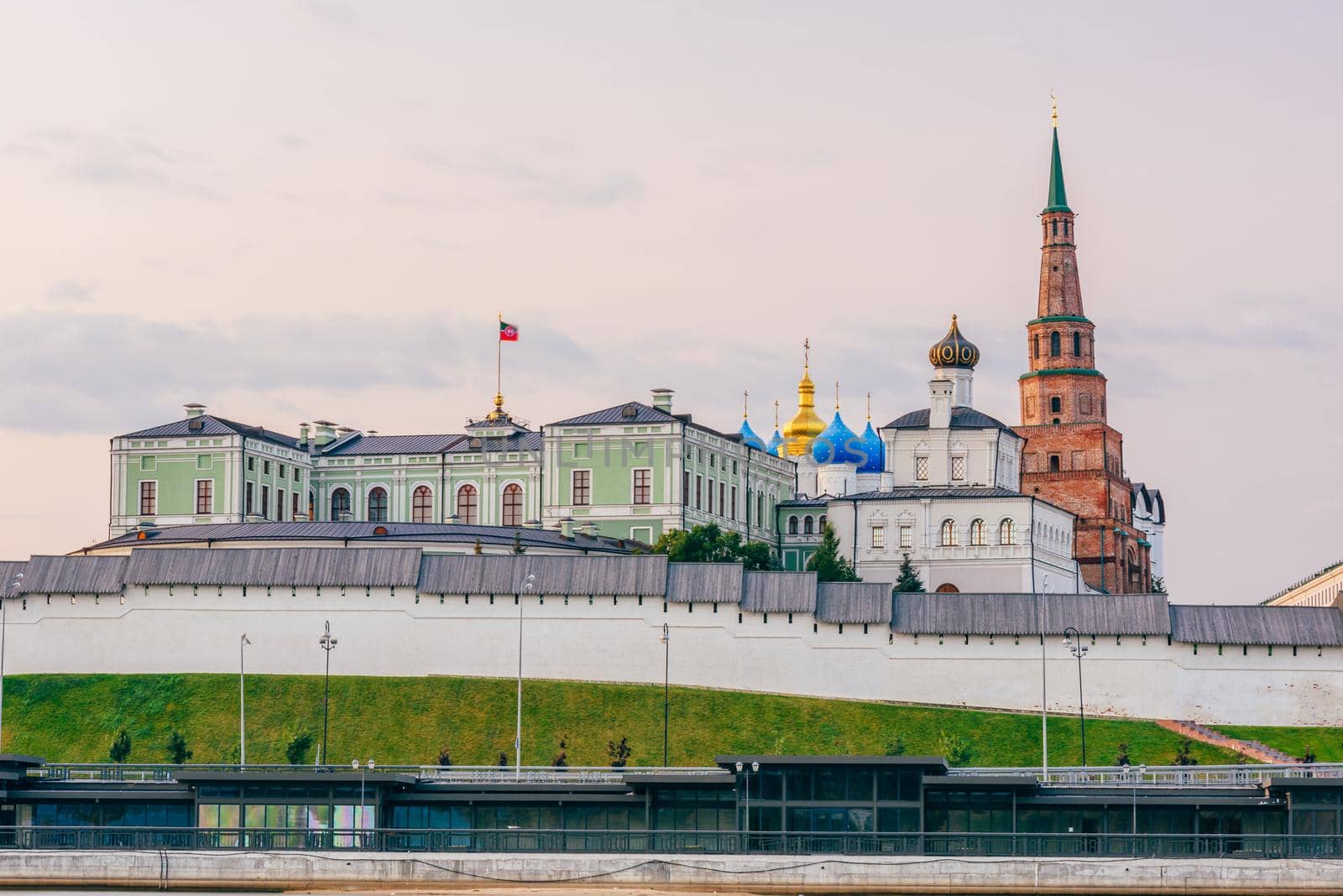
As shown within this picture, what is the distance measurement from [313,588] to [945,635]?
22.9 meters

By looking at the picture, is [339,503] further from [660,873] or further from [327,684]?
[660,873]

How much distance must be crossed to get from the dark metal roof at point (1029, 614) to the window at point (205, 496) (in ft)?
130

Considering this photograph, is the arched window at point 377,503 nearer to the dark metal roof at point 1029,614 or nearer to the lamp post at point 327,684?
the lamp post at point 327,684

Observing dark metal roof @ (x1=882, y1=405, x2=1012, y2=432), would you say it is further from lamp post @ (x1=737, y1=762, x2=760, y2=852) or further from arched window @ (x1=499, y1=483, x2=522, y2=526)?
lamp post @ (x1=737, y1=762, x2=760, y2=852)

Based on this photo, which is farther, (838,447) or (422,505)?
(838,447)

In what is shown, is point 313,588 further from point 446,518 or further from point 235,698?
point 446,518

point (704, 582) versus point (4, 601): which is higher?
point (704, 582)

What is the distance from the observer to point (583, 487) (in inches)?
4656

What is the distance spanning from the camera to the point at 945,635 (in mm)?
92000

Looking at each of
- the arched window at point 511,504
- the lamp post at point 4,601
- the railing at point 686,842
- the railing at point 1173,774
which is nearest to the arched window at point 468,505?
the arched window at point 511,504

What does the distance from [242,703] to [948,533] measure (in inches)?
1881

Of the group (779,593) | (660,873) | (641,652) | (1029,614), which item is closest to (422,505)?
(641,652)

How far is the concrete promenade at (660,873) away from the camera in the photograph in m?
64.3

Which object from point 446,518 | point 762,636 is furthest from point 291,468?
point 762,636
